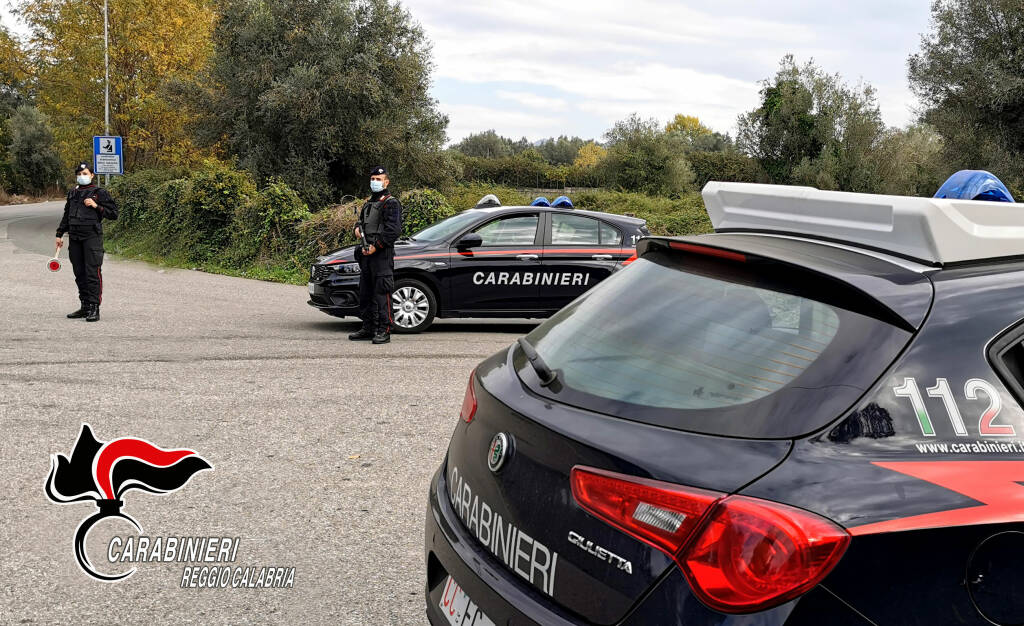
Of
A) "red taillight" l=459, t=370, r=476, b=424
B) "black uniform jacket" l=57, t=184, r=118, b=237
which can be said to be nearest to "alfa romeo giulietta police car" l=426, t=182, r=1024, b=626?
"red taillight" l=459, t=370, r=476, b=424

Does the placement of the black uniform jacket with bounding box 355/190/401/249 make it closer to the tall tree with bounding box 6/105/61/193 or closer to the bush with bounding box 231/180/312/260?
the bush with bounding box 231/180/312/260

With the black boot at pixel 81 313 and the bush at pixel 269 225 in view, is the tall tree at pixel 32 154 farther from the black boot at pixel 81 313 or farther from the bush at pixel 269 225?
the black boot at pixel 81 313

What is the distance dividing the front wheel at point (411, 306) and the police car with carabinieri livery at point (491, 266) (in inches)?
0.5

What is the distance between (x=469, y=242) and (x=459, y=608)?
8.37 meters

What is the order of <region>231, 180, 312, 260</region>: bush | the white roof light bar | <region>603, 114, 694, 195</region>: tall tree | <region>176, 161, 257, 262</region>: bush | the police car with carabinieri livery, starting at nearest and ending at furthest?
the white roof light bar, the police car with carabinieri livery, <region>231, 180, 312, 260</region>: bush, <region>176, 161, 257, 262</region>: bush, <region>603, 114, 694, 195</region>: tall tree

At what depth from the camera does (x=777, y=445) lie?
73.0 inches

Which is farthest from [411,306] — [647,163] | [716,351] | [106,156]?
[647,163]

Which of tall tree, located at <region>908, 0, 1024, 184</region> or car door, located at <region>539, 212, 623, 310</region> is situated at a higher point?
tall tree, located at <region>908, 0, 1024, 184</region>

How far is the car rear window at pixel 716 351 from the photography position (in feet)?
6.30

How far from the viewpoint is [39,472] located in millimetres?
4965

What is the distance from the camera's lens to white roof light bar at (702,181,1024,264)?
2174 millimetres

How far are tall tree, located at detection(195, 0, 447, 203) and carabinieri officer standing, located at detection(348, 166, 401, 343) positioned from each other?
17032 mm

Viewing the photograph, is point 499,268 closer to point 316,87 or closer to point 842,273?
point 842,273

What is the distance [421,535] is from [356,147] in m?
24.3
